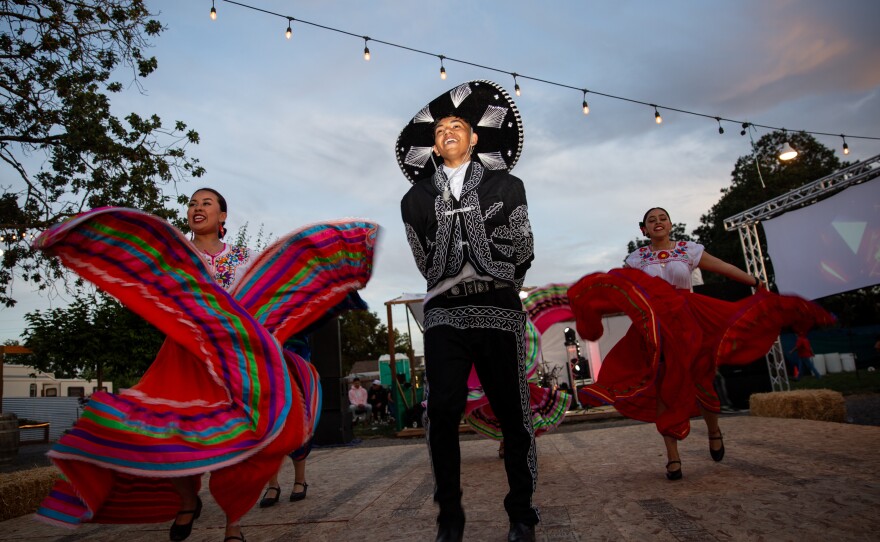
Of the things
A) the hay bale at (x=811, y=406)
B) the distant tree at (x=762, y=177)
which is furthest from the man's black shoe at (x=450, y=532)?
the distant tree at (x=762, y=177)

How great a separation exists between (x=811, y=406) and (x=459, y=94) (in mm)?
7107

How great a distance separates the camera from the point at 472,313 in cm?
247

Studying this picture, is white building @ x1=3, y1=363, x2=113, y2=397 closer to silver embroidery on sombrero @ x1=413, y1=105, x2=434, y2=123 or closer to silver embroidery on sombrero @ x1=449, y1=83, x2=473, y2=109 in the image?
silver embroidery on sombrero @ x1=413, y1=105, x2=434, y2=123

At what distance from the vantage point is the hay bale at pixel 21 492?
413 centimetres

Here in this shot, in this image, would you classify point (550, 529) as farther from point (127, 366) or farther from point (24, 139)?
point (127, 366)

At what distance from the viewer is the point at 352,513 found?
328 cm

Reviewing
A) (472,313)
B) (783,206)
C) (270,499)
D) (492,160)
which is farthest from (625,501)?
(783,206)

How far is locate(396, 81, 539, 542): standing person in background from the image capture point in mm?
2361

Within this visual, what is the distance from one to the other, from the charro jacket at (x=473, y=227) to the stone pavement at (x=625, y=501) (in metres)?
1.22

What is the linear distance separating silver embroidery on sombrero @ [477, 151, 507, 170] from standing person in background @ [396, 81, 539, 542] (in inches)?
12.2

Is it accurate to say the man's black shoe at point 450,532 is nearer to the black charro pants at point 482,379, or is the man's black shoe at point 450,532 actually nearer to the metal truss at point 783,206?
the black charro pants at point 482,379

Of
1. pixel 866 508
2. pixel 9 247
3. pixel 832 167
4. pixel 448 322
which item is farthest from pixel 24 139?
pixel 832 167

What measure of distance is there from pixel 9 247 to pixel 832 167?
34665 millimetres

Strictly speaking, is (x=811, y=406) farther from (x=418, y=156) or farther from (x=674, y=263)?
(x=418, y=156)
